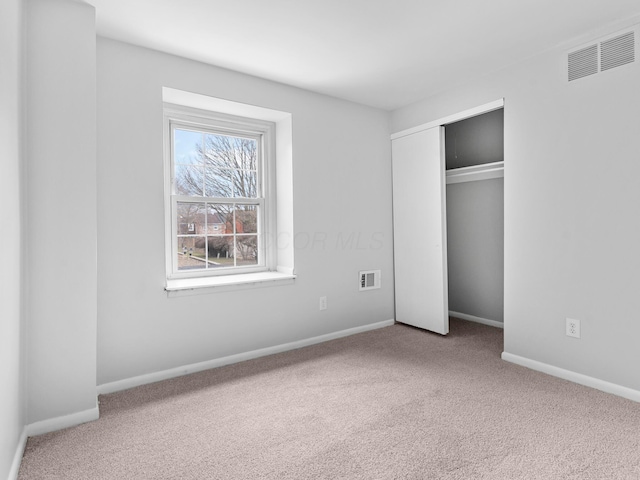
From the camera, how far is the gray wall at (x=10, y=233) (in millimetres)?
1524

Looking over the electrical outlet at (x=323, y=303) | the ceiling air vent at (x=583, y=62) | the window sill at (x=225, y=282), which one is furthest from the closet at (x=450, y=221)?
the window sill at (x=225, y=282)

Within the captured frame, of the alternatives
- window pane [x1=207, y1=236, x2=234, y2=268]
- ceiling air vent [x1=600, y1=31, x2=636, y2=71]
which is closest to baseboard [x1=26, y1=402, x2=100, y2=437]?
window pane [x1=207, y1=236, x2=234, y2=268]

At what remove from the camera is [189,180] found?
10.8 feet

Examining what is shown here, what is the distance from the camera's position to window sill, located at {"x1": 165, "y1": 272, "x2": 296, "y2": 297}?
2.88 metres

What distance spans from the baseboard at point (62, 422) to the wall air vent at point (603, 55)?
12.5ft

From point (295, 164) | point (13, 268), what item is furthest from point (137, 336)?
point (295, 164)

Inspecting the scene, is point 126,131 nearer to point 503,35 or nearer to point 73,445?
point 73,445

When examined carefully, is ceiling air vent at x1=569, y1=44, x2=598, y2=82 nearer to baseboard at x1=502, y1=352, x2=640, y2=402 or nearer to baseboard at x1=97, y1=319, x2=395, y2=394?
baseboard at x1=502, y1=352, x2=640, y2=402

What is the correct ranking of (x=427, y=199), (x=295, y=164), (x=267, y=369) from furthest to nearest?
(x=427, y=199) < (x=295, y=164) < (x=267, y=369)

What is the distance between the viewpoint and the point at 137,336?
2688 mm

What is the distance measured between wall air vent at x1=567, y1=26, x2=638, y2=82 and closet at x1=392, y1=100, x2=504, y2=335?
0.81 m

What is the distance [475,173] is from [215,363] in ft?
10.1

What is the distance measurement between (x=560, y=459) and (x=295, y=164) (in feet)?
9.17

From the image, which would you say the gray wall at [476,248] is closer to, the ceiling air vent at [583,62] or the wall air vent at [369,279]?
the wall air vent at [369,279]
